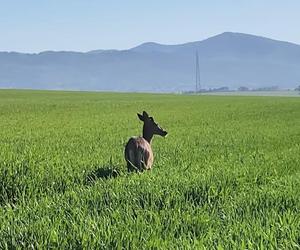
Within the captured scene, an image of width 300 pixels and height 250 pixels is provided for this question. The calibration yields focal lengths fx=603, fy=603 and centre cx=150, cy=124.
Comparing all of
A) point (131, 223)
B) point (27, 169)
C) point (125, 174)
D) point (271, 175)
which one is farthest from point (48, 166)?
point (131, 223)

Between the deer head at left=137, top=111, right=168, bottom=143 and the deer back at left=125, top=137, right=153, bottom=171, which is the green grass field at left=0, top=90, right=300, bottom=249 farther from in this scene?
the deer head at left=137, top=111, right=168, bottom=143

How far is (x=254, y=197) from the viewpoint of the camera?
27.5 ft

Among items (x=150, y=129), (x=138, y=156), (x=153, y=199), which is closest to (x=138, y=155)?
(x=138, y=156)

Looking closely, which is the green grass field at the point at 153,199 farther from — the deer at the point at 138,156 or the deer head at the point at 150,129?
the deer head at the point at 150,129

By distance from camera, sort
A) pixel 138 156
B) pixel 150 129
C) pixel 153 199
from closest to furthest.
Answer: pixel 153 199, pixel 138 156, pixel 150 129

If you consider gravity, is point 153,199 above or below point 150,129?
below

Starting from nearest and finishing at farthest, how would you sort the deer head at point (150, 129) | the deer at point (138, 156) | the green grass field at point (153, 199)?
the green grass field at point (153, 199), the deer at point (138, 156), the deer head at point (150, 129)

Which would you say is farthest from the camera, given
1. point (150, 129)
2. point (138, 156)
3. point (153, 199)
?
point (150, 129)

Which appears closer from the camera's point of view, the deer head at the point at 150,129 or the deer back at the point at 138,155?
the deer back at the point at 138,155

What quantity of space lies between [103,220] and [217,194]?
2.51 m

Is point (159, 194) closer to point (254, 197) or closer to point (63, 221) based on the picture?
point (254, 197)

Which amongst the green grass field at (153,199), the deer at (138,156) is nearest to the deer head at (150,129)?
the green grass field at (153,199)

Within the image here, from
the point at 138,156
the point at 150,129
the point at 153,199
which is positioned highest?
the point at 150,129

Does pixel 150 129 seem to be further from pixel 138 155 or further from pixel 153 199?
pixel 153 199
